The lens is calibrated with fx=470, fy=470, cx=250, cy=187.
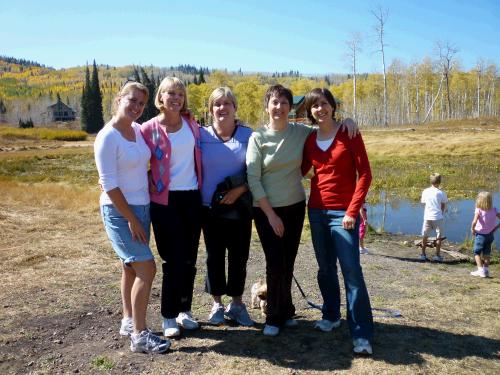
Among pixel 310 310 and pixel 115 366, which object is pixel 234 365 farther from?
Result: pixel 310 310

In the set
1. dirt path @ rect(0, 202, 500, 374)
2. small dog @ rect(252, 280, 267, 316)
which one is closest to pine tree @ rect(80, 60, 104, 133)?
dirt path @ rect(0, 202, 500, 374)

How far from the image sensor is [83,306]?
4859mm

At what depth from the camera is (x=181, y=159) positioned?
374 cm

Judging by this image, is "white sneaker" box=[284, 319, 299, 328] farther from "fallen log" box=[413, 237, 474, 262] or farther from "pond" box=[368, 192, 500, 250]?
"pond" box=[368, 192, 500, 250]

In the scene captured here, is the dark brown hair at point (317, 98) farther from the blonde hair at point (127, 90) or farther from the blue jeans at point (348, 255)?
the blonde hair at point (127, 90)

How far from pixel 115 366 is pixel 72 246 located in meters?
4.59

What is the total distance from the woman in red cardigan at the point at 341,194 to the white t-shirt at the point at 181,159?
0.94 meters

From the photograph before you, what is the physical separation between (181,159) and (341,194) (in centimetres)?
129

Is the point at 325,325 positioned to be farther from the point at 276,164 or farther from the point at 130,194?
the point at 130,194

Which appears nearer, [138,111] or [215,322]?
[138,111]

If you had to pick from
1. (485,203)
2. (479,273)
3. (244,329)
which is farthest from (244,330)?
(485,203)

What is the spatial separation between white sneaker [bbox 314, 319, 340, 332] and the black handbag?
1.15m

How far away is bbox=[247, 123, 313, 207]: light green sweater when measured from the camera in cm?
371

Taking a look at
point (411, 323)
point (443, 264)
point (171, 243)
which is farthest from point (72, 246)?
point (443, 264)
